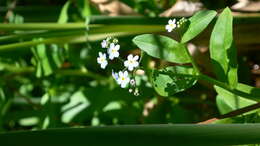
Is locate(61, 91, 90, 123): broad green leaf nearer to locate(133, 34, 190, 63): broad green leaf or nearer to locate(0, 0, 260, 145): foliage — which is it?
locate(0, 0, 260, 145): foliage

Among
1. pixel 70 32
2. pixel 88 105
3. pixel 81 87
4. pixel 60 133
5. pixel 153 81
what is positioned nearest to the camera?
pixel 60 133

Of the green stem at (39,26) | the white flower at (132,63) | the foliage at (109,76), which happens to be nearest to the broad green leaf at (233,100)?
the foliage at (109,76)

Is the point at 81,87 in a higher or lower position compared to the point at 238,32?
lower

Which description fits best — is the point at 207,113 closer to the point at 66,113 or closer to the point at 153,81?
the point at 66,113

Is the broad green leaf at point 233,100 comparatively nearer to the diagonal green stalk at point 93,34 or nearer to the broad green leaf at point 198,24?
the broad green leaf at point 198,24

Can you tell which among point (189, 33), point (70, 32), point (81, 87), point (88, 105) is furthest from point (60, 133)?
point (81, 87)

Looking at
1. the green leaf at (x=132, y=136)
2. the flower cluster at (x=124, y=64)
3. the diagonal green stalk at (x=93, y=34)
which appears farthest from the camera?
the diagonal green stalk at (x=93, y=34)
